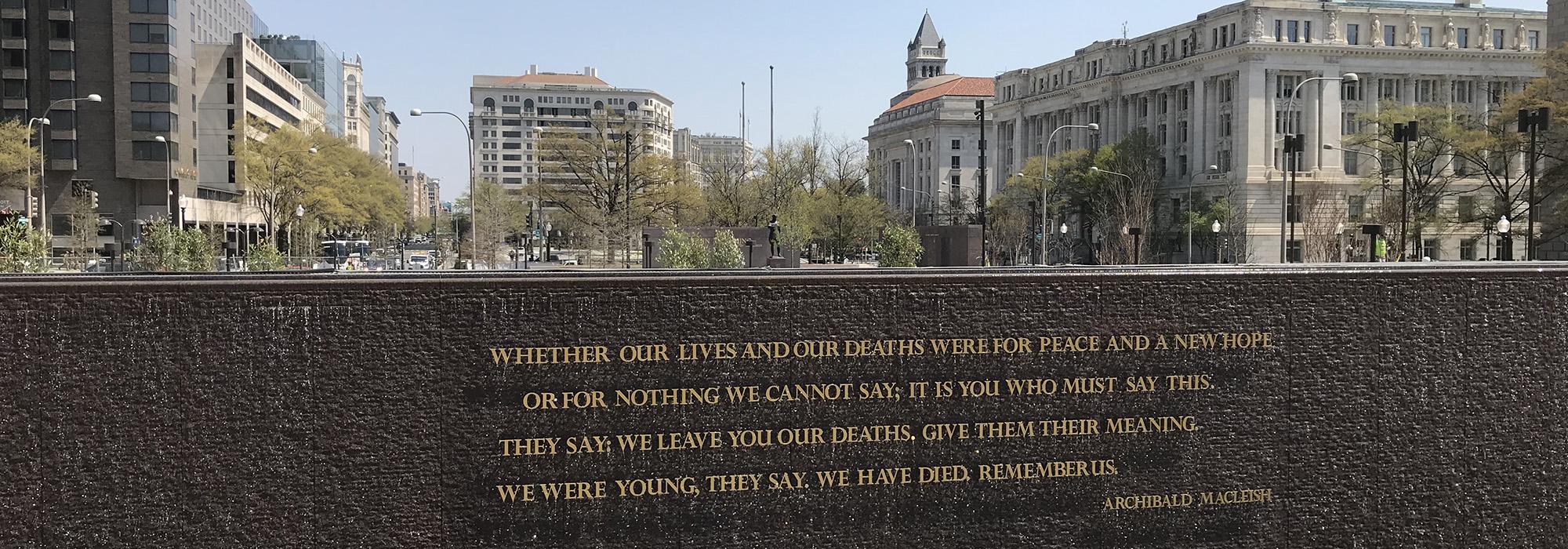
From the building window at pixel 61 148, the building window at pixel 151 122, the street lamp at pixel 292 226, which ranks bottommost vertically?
the street lamp at pixel 292 226

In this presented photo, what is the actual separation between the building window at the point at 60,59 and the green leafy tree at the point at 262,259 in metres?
51.2

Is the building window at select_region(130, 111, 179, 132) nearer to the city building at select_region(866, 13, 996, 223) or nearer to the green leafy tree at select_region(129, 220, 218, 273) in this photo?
the green leafy tree at select_region(129, 220, 218, 273)

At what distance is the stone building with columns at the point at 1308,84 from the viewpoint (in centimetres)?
9319

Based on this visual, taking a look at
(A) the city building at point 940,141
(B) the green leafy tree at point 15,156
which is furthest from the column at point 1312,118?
(B) the green leafy tree at point 15,156

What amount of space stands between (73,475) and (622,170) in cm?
6110

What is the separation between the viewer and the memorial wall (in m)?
7.36

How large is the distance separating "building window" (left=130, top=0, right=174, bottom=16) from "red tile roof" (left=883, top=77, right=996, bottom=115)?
10073 cm

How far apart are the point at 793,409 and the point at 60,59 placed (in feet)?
278

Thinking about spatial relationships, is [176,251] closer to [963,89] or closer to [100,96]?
[100,96]

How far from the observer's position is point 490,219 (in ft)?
241

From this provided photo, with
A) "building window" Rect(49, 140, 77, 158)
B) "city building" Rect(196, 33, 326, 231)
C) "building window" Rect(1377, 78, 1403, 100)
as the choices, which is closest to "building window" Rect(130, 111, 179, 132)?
"building window" Rect(49, 140, 77, 158)

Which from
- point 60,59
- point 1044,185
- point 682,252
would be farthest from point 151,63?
point 682,252

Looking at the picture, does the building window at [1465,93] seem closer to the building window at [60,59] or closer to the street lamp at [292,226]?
the street lamp at [292,226]

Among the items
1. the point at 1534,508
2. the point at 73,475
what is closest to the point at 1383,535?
the point at 1534,508
